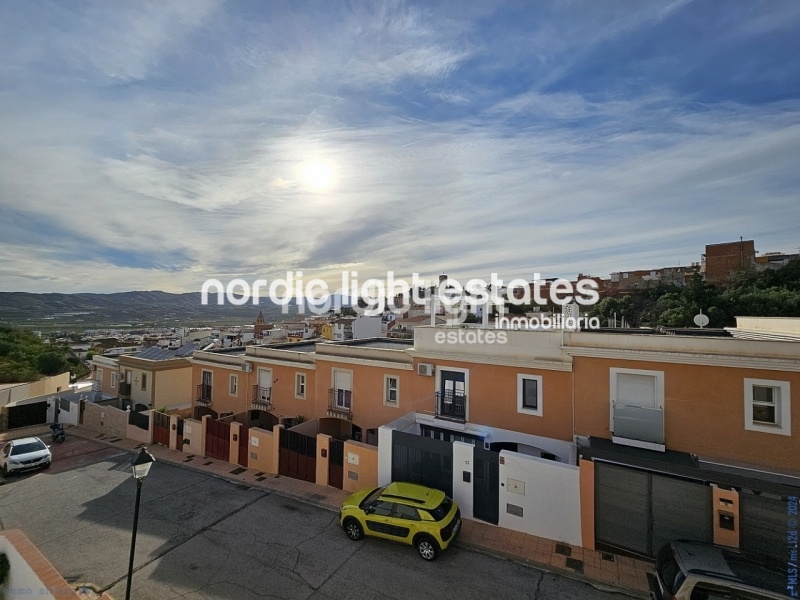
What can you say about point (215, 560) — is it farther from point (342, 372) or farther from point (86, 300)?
point (86, 300)

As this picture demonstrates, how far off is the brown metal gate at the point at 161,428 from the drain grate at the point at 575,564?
15.8 metres

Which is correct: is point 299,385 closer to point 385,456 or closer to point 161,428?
point 161,428

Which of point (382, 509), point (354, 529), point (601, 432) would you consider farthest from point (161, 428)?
point (601, 432)

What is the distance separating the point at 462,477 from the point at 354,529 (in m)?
2.96

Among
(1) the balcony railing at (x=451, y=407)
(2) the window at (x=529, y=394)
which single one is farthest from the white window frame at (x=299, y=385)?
(2) the window at (x=529, y=394)

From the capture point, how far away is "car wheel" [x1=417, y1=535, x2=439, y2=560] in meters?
7.93

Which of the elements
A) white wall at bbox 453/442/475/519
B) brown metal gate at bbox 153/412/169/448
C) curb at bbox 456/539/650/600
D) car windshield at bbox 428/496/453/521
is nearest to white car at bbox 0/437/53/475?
brown metal gate at bbox 153/412/169/448

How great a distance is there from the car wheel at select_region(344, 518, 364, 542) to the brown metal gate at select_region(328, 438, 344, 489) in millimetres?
2746

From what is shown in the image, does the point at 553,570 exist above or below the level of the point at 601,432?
below

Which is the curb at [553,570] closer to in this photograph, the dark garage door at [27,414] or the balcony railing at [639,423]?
the balcony railing at [639,423]

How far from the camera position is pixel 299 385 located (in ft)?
55.2

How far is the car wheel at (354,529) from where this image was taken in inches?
344

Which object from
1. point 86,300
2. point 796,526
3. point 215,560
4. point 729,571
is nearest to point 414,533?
point 215,560

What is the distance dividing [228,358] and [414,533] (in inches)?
556
